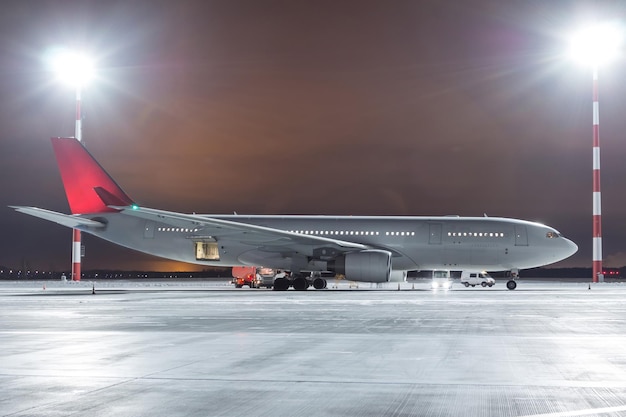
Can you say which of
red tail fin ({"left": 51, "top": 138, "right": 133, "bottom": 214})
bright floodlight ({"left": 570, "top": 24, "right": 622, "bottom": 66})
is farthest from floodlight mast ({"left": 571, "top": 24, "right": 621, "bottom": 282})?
red tail fin ({"left": 51, "top": 138, "right": 133, "bottom": 214})

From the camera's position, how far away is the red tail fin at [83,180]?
41.8m

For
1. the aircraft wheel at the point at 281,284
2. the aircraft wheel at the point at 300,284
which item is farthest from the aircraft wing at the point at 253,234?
the aircraft wheel at the point at 300,284

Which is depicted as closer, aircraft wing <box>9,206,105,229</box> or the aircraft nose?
aircraft wing <box>9,206,105,229</box>

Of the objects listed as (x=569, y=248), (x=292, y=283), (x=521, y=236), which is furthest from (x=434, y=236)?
(x=292, y=283)

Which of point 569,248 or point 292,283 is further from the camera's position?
point 569,248

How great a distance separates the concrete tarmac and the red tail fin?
2352 centimetres

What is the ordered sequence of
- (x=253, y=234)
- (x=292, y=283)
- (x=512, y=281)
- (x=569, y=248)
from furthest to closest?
(x=512, y=281)
(x=569, y=248)
(x=292, y=283)
(x=253, y=234)

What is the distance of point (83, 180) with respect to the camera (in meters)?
41.9

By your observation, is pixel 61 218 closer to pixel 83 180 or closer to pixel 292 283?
pixel 83 180

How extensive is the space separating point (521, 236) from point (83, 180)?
23882 mm

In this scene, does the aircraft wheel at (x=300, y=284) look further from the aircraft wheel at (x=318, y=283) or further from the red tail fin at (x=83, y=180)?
the red tail fin at (x=83, y=180)

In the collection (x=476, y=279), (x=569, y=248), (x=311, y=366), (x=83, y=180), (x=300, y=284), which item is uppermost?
(x=83, y=180)

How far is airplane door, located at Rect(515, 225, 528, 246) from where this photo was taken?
40906 mm

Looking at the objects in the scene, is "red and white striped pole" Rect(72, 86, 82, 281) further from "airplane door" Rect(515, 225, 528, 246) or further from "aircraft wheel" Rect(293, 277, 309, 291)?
"airplane door" Rect(515, 225, 528, 246)
